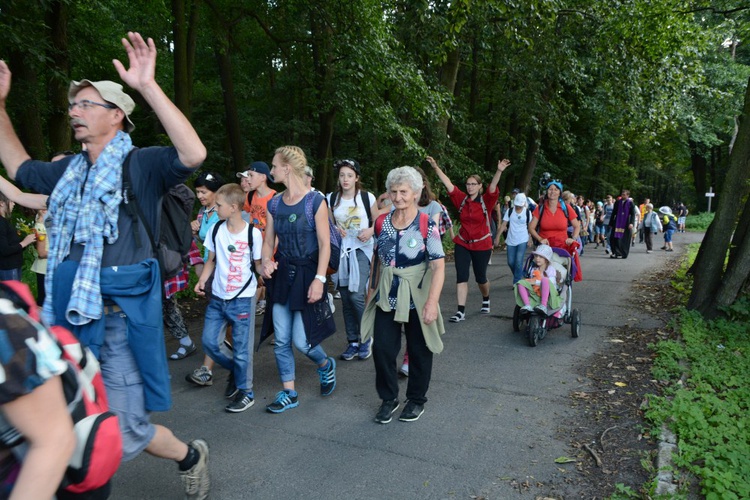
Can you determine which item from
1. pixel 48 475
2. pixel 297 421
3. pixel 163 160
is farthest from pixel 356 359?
pixel 48 475

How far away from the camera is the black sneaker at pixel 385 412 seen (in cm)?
434

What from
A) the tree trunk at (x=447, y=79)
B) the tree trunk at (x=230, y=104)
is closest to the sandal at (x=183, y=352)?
the tree trunk at (x=447, y=79)

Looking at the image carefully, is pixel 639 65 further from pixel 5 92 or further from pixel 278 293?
pixel 5 92

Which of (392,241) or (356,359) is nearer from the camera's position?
(392,241)

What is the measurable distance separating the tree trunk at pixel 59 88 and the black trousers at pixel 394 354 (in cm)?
895

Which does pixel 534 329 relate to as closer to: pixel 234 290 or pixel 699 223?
pixel 234 290

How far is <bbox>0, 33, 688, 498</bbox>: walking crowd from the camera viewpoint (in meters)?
2.29

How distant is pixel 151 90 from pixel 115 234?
667mm

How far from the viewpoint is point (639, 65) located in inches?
582

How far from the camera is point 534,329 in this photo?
6.44 meters

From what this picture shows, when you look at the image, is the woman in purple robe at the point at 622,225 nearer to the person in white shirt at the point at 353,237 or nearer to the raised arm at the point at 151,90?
the person in white shirt at the point at 353,237

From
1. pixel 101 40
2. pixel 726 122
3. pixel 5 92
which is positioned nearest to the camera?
pixel 5 92

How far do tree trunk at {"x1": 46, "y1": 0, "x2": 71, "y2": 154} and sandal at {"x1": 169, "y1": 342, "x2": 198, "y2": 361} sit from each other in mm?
6726

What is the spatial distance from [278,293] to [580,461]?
2.56 metres
